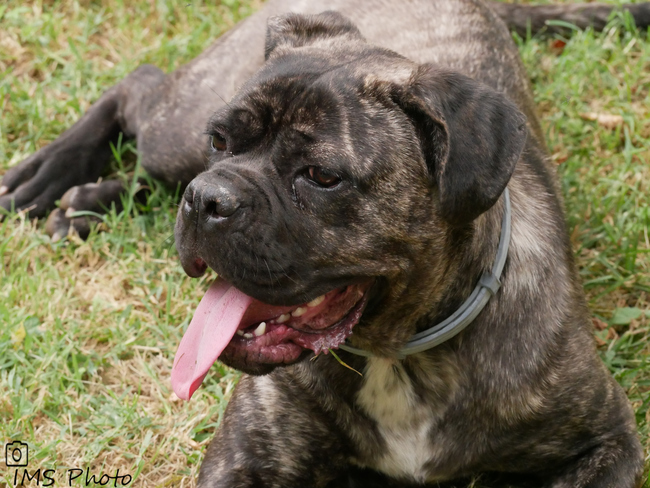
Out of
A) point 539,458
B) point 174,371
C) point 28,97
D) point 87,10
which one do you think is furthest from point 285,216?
point 87,10

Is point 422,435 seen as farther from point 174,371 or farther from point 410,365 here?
point 174,371

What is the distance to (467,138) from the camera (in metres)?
3.07

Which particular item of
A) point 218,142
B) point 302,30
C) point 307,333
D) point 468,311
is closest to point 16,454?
point 307,333

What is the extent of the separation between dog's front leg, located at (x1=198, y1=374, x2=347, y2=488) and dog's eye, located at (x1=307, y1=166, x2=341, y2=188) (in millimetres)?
1035

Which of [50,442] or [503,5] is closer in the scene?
[50,442]

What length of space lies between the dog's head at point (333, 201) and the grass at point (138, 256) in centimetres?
107

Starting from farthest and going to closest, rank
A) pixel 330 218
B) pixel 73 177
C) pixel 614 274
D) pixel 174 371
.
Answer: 1. pixel 73 177
2. pixel 614 274
3. pixel 174 371
4. pixel 330 218

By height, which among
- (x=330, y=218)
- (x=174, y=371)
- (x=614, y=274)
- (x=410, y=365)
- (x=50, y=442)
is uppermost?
(x=330, y=218)

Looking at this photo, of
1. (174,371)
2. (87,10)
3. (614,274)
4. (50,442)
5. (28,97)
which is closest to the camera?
(174,371)

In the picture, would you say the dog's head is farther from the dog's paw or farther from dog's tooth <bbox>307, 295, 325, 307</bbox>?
the dog's paw

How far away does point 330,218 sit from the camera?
3.14 m

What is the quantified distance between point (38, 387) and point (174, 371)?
127 cm

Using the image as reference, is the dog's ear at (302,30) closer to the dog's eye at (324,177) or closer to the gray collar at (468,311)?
the dog's eye at (324,177)

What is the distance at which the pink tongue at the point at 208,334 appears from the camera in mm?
3232
